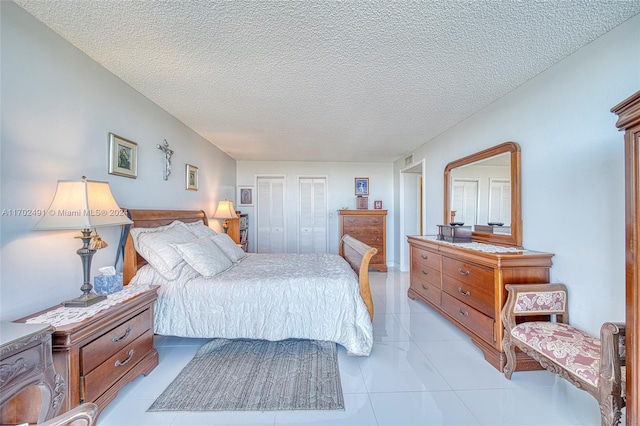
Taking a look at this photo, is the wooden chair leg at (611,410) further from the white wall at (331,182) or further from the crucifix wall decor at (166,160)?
the white wall at (331,182)

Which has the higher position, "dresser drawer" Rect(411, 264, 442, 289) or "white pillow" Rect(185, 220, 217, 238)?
"white pillow" Rect(185, 220, 217, 238)

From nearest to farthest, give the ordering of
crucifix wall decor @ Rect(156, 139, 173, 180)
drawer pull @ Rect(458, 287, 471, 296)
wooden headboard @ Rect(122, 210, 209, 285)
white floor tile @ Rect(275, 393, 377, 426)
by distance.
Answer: white floor tile @ Rect(275, 393, 377, 426)
wooden headboard @ Rect(122, 210, 209, 285)
drawer pull @ Rect(458, 287, 471, 296)
crucifix wall decor @ Rect(156, 139, 173, 180)

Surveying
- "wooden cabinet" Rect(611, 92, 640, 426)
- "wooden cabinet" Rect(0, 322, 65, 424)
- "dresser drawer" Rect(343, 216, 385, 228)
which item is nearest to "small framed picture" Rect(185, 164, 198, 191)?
"wooden cabinet" Rect(0, 322, 65, 424)

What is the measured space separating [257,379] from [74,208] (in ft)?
5.23

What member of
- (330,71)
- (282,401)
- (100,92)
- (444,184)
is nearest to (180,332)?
(282,401)

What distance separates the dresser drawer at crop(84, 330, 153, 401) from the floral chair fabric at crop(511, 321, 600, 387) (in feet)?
8.49

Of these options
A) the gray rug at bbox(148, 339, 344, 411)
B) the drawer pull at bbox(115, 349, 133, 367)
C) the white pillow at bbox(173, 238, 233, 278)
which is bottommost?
the gray rug at bbox(148, 339, 344, 411)

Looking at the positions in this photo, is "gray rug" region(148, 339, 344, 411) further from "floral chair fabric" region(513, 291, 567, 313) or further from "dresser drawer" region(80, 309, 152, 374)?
"floral chair fabric" region(513, 291, 567, 313)

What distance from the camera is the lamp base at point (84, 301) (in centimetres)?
155

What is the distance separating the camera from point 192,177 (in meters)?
3.52

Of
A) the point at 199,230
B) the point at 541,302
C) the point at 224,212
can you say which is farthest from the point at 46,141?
the point at 541,302

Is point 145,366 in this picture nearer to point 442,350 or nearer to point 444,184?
point 442,350

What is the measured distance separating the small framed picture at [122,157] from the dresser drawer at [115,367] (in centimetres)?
135

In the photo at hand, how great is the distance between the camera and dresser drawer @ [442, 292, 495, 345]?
2.10 meters
